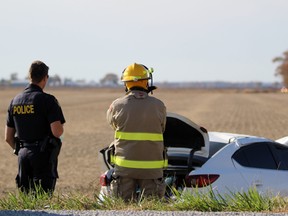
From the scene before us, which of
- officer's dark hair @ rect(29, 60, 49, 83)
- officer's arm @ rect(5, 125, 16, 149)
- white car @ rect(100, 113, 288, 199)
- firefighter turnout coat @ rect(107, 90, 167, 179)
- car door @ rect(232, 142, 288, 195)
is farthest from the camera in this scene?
car door @ rect(232, 142, 288, 195)

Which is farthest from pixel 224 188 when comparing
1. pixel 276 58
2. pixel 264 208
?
pixel 276 58

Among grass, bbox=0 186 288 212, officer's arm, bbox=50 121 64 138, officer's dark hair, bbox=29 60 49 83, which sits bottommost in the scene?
grass, bbox=0 186 288 212

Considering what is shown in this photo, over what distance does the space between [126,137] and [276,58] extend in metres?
135

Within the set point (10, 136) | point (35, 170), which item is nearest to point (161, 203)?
point (35, 170)

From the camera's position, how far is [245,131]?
2773 cm

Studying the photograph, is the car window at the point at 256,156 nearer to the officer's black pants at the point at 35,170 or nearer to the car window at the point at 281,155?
the car window at the point at 281,155

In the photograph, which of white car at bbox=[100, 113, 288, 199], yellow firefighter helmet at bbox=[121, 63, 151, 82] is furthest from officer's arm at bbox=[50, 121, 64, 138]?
yellow firefighter helmet at bbox=[121, 63, 151, 82]

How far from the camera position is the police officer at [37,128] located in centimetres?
667

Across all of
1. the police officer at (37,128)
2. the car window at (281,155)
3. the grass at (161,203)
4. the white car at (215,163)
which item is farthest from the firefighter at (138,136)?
the car window at (281,155)

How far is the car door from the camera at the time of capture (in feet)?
24.3

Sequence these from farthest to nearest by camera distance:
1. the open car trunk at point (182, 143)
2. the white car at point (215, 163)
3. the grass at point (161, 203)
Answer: the open car trunk at point (182, 143) → the white car at point (215, 163) → the grass at point (161, 203)

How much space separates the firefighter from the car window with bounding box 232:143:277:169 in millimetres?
1365

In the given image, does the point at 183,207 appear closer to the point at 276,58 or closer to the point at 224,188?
the point at 224,188

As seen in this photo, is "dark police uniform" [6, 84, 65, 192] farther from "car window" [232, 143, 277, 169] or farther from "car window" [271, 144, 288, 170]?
"car window" [271, 144, 288, 170]
